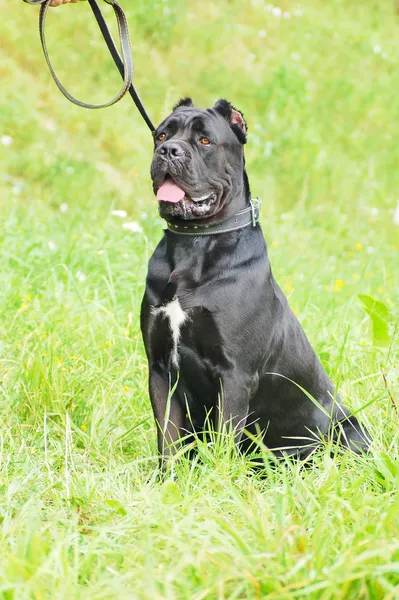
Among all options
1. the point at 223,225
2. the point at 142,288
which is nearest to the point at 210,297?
the point at 223,225

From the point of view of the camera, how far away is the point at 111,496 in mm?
2406

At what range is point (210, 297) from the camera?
8.64 feet

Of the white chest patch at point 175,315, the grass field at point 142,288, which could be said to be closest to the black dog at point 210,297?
the white chest patch at point 175,315

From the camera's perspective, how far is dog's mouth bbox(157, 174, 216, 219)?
8.82ft

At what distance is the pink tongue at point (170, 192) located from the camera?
268cm

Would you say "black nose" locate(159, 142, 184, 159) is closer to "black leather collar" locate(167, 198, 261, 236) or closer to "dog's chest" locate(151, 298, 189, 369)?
"black leather collar" locate(167, 198, 261, 236)

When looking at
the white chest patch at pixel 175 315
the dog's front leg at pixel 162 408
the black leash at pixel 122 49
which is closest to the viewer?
the white chest patch at pixel 175 315

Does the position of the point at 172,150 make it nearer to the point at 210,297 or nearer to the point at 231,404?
the point at 210,297

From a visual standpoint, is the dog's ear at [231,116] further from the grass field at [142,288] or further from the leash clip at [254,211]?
the grass field at [142,288]

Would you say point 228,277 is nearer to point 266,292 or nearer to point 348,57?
point 266,292

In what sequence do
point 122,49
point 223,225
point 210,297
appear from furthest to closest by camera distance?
point 122,49 < point 223,225 < point 210,297

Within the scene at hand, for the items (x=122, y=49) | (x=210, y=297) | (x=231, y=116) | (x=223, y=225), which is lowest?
(x=210, y=297)

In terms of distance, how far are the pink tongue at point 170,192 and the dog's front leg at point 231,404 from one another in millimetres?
647

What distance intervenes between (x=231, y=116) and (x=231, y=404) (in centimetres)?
108
